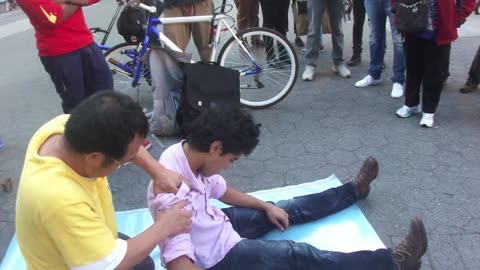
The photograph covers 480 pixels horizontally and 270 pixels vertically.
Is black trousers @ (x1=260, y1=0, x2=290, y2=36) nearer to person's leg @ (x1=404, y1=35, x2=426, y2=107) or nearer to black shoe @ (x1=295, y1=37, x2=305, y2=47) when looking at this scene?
black shoe @ (x1=295, y1=37, x2=305, y2=47)

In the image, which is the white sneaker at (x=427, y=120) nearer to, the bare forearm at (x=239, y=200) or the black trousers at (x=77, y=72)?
the bare forearm at (x=239, y=200)

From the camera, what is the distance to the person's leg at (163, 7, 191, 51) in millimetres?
3691

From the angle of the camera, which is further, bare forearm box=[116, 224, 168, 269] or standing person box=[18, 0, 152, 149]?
standing person box=[18, 0, 152, 149]

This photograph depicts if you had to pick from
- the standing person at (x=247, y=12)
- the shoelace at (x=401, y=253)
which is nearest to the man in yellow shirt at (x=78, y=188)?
the shoelace at (x=401, y=253)

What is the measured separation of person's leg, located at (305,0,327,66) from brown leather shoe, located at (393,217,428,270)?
104 inches

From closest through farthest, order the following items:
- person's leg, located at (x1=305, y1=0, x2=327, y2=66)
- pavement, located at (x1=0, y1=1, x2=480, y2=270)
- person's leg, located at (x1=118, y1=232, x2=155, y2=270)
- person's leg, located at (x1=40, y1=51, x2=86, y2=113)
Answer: person's leg, located at (x1=118, y1=232, x2=155, y2=270), pavement, located at (x1=0, y1=1, x2=480, y2=270), person's leg, located at (x1=40, y1=51, x2=86, y2=113), person's leg, located at (x1=305, y1=0, x2=327, y2=66)

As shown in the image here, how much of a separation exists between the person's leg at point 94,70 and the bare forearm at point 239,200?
1252 mm

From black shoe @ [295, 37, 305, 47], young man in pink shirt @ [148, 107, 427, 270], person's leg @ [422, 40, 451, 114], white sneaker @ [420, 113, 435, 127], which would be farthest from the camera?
black shoe @ [295, 37, 305, 47]

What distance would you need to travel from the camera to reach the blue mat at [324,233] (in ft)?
7.29

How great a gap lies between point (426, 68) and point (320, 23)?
1339 millimetres

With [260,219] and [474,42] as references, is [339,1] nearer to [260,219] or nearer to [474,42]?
[474,42]

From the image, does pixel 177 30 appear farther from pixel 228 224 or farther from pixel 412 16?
pixel 228 224

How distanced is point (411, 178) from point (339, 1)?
82.2 inches

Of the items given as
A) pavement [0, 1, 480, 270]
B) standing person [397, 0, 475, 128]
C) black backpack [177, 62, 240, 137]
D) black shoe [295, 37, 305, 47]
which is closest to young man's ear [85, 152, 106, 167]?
pavement [0, 1, 480, 270]
